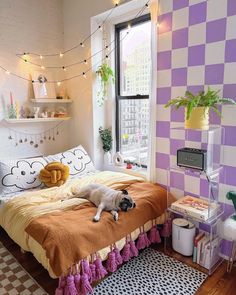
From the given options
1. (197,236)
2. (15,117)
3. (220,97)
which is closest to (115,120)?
(15,117)

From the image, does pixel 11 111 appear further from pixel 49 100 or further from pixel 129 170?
pixel 129 170

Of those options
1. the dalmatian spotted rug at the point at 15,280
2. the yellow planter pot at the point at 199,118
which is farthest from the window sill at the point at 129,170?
the dalmatian spotted rug at the point at 15,280

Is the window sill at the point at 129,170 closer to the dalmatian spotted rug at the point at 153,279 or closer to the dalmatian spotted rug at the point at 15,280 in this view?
the dalmatian spotted rug at the point at 153,279

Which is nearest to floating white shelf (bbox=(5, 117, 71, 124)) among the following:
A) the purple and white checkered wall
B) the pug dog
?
the pug dog

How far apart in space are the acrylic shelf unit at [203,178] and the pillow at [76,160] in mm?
1053

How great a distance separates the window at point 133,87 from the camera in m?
2.73

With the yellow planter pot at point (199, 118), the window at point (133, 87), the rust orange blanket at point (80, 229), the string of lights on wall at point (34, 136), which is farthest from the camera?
the string of lights on wall at point (34, 136)

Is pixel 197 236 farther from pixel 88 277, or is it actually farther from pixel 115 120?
pixel 115 120

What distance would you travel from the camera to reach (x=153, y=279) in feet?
5.98

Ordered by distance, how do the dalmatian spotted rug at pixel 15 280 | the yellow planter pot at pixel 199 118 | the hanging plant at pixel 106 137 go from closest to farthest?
the dalmatian spotted rug at pixel 15 280 → the yellow planter pot at pixel 199 118 → the hanging plant at pixel 106 137

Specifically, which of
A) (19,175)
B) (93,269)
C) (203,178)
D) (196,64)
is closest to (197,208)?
(203,178)

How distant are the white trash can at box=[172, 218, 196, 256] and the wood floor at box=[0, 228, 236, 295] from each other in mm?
62

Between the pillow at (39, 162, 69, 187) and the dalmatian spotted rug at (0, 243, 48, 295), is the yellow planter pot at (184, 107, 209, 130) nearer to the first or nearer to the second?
the pillow at (39, 162, 69, 187)

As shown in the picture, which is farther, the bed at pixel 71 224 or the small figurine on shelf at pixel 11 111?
the small figurine on shelf at pixel 11 111
